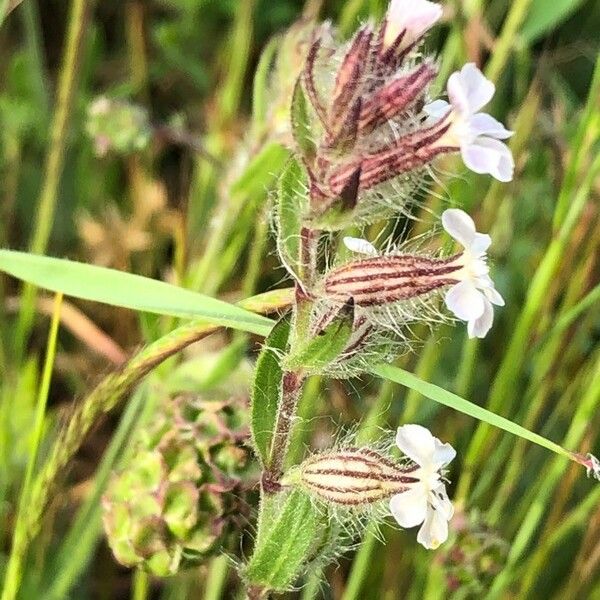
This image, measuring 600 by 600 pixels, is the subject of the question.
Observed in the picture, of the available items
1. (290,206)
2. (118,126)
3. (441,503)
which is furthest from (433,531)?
(118,126)

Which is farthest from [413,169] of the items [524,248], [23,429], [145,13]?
[145,13]

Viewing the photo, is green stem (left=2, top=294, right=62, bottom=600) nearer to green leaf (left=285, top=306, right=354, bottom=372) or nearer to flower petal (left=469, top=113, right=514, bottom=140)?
green leaf (left=285, top=306, right=354, bottom=372)

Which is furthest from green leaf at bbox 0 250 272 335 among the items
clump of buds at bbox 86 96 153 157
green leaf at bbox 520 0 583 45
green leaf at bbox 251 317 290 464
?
green leaf at bbox 520 0 583 45

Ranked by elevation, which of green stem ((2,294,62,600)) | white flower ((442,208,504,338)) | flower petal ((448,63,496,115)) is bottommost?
green stem ((2,294,62,600))

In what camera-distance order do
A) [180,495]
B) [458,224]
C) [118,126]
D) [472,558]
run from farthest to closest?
1. [118,126]
2. [472,558]
3. [180,495]
4. [458,224]

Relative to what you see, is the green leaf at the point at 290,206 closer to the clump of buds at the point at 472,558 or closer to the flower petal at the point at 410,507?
the flower petal at the point at 410,507

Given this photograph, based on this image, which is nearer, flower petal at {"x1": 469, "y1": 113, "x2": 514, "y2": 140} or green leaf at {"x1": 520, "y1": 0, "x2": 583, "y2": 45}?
flower petal at {"x1": 469, "y1": 113, "x2": 514, "y2": 140}

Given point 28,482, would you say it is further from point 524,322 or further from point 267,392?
point 524,322
